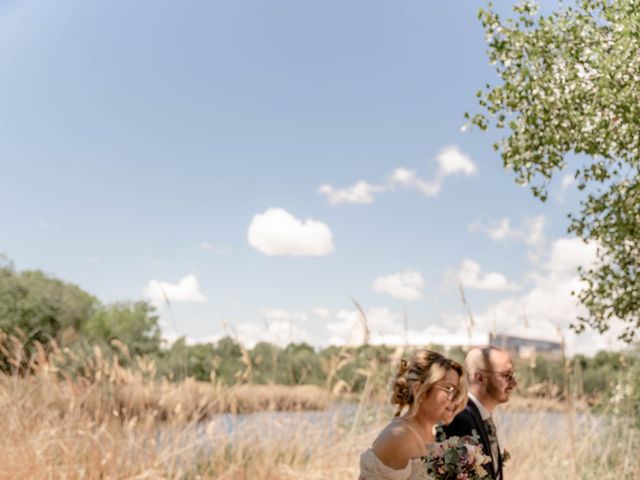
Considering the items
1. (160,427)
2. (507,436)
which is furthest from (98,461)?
(507,436)

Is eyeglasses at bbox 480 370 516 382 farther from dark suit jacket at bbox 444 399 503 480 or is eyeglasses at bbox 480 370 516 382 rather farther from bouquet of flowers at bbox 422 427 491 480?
bouquet of flowers at bbox 422 427 491 480

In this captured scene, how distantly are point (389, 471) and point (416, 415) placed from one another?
0.28 metres

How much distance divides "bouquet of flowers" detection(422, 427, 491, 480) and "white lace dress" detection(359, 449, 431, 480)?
73 millimetres

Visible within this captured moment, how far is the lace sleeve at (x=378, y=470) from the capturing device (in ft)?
11.0

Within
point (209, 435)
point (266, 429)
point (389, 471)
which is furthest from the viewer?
point (266, 429)

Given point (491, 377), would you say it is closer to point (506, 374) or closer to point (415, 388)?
point (506, 374)

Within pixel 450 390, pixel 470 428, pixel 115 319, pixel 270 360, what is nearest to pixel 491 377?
pixel 470 428

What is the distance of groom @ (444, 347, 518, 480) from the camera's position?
4.01 meters

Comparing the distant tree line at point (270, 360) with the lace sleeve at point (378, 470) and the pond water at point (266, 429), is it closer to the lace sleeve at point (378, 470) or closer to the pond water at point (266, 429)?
the pond water at point (266, 429)

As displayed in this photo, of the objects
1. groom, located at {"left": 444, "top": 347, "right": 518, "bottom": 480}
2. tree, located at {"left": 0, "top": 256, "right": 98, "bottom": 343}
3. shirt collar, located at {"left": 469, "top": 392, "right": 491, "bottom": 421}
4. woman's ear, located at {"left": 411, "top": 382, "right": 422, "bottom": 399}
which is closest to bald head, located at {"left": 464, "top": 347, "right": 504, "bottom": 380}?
groom, located at {"left": 444, "top": 347, "right": 518, "bottom": 480}

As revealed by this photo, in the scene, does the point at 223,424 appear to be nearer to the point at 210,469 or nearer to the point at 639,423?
the point at 210,469

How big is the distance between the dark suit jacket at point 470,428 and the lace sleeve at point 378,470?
557 mm

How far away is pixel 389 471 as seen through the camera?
3.35 meters

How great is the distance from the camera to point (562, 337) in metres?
7.78
